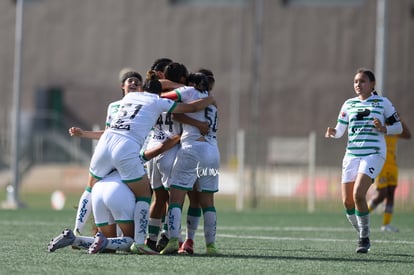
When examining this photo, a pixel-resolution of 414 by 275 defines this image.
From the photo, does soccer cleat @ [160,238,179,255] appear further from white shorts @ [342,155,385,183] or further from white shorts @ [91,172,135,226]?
white shorts @ [342,155,385,183]

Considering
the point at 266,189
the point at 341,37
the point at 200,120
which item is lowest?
the point at 266,189

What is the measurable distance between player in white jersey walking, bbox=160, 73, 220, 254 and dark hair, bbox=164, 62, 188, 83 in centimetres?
10

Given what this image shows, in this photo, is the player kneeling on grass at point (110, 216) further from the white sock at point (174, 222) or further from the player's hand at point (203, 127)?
the player's hand at point (203, 127)

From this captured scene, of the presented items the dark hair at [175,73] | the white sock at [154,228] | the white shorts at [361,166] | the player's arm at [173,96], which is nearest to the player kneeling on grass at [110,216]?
the white sock at [154,228]

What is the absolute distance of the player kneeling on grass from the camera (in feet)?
38.5

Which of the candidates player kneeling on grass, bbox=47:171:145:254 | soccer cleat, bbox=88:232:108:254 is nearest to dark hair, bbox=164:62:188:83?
player kneeling on grass, bbox=47:171:145:254

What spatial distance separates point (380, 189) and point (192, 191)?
7.19m

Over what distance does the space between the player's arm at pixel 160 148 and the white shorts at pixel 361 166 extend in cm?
228

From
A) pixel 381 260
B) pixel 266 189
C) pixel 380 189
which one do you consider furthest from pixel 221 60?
pixel 381 260

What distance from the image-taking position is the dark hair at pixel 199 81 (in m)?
12.4

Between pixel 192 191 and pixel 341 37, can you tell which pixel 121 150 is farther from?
pixel 341 37

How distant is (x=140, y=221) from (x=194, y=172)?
917mm

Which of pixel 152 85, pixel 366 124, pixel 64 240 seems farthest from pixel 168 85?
pixel 366 124

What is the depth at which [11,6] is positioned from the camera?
179ft
